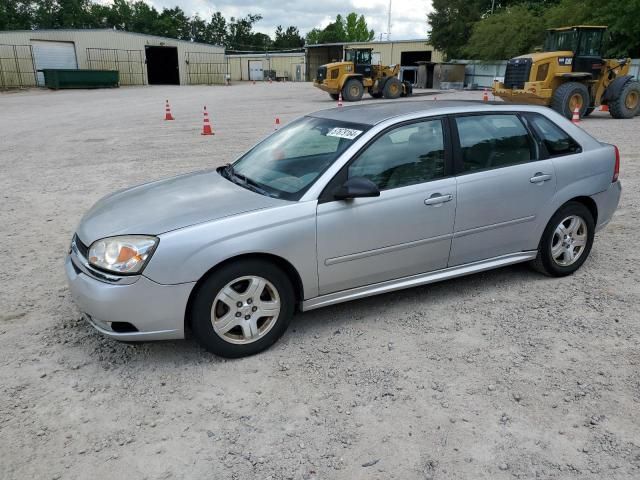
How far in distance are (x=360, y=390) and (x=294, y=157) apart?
74.7 inches

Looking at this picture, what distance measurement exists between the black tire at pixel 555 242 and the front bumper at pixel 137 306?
300cm

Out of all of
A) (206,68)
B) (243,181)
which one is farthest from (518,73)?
(206,68)

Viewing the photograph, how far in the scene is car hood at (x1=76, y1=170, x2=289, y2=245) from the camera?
3244 mm

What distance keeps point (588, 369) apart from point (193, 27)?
411ft

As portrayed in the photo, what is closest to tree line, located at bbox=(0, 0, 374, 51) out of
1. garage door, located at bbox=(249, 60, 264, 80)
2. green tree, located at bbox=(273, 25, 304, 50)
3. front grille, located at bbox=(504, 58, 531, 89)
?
green tree, located at bbox=(273, 25, 304, 50)

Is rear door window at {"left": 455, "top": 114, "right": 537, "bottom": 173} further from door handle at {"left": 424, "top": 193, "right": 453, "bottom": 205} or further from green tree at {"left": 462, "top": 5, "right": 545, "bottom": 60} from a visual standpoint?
green tree at {"left": 462, "top": 5, "right": 545, "bottom": 60}

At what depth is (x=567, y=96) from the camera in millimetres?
15695

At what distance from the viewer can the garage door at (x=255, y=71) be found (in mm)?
70000

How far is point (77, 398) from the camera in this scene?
3008 millimetres

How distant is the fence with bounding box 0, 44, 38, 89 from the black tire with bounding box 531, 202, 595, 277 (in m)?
43.7

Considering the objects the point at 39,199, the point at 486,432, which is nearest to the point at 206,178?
the point at 486,432

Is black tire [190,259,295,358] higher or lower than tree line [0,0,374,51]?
lower

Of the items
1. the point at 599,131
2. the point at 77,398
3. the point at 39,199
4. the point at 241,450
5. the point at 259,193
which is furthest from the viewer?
the point at 599,131

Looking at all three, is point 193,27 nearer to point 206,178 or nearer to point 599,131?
point 599,131
